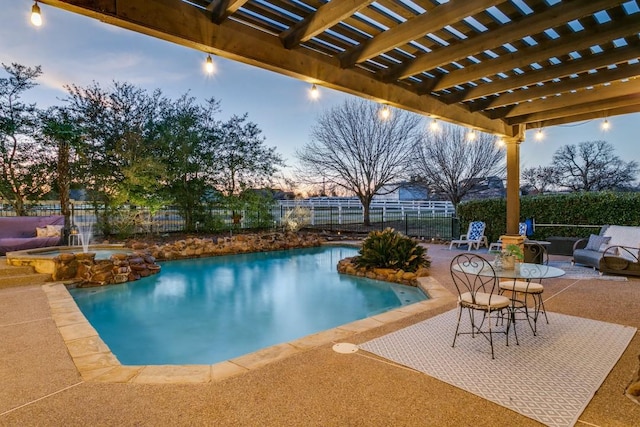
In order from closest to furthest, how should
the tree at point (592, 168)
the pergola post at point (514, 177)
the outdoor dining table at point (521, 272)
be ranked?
1. the outdoor dining table at point (521, 272)
2. the pergola post at point (514, 177)
3. the tree at point (592, 168)

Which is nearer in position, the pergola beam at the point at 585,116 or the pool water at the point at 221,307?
the pool water at the point at 221,307

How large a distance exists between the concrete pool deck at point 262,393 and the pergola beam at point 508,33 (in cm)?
267

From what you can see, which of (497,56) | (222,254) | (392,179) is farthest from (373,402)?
(392,179)

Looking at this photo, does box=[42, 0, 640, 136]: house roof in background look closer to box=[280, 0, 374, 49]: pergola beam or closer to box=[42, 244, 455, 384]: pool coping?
box=[280, 0, 374, 49]: pergola beam

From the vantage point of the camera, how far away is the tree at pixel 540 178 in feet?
54.6

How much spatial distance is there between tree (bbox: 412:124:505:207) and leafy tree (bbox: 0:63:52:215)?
1284cm

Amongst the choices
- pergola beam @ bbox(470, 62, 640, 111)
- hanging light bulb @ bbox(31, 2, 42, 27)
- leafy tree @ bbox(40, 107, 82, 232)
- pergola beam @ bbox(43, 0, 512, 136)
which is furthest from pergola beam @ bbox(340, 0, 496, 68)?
leafy tree @ bbox(40, 107, 82, 232)

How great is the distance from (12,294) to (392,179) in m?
13.3

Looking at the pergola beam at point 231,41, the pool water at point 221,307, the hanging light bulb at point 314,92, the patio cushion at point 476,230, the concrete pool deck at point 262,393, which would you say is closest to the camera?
the concrete pool deck at point 262,393

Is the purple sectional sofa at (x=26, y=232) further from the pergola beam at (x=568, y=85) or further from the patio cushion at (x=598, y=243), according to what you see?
the patio cushion at (x=598, y=243)

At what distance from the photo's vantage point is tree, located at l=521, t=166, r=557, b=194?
54.6ft

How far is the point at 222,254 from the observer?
9828mm

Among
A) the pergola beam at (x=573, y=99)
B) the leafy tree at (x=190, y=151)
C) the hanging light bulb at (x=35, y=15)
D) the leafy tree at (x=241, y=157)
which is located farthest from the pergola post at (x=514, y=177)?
the leafy tree at (x=190, y=151)

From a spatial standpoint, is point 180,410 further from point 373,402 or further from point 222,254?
point 222,254
